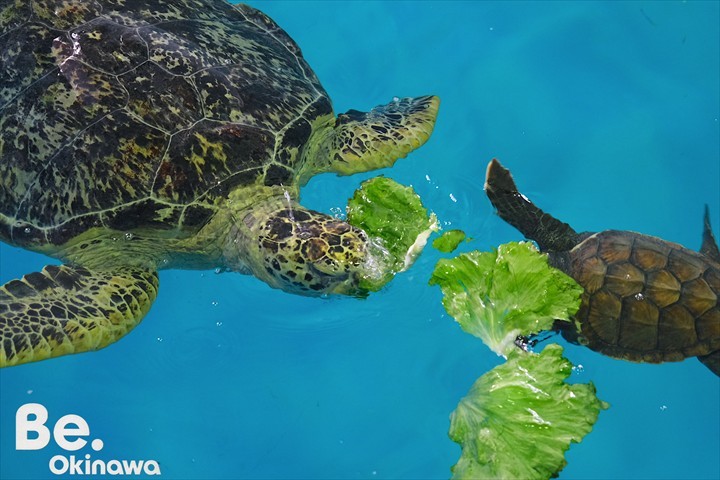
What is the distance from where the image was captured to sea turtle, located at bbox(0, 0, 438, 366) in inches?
137

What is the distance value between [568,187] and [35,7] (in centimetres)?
361

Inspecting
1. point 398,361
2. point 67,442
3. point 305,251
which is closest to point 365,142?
point 305,251

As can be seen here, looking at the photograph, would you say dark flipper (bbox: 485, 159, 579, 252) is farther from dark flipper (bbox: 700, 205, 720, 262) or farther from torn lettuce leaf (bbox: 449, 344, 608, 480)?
torn lettuce leaf (bbox: 449, 344, 608, 480)

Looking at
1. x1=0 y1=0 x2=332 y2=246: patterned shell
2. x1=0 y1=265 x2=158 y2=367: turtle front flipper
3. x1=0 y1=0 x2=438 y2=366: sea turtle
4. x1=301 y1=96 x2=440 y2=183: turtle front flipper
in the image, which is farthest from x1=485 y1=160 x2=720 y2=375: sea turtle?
x1=0 y1=265 x2=158 y2=367: turtle front flipper

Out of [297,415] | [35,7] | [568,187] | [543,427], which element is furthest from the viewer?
[568,187]

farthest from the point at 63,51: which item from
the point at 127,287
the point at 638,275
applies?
the point at 638,275

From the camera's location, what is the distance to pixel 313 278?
343cm

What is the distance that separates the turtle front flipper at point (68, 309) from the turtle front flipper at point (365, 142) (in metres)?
1.27

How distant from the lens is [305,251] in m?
3.37

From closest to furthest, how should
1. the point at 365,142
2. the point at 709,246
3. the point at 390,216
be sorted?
the point at 390,216
the point at 709,246
the point at 365,142

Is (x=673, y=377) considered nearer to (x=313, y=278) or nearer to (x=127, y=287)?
(x=313, y=278)

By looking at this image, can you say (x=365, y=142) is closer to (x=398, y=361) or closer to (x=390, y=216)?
(x=390, y=216)

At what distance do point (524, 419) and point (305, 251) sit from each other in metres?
1.30

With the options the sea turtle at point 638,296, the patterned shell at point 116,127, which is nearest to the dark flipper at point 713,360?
the sea turtle at point 638,296
